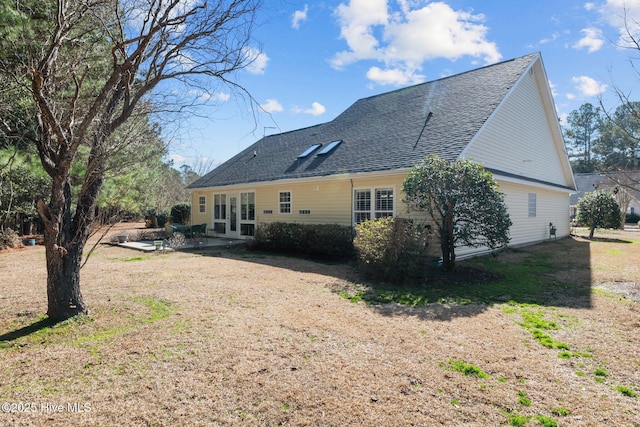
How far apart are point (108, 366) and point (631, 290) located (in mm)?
8753

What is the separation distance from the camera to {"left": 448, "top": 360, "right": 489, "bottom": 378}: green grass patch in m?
3.28

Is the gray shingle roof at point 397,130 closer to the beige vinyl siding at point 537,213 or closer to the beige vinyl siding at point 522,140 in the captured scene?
the beige vinyl siding at point 522,140

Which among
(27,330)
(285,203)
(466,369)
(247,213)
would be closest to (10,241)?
(247,213)

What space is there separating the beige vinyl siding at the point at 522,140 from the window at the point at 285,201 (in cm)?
700

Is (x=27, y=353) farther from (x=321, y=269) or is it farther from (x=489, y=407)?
(x=321, y=269)

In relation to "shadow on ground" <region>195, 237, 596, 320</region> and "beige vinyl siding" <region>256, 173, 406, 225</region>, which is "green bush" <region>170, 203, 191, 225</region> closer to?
"beige vinyl siding" <region>256, 173, 406, 225</region>

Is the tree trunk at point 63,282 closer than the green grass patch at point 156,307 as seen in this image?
Yes

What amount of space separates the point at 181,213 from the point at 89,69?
20994mm

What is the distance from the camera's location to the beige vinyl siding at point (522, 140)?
1125cm

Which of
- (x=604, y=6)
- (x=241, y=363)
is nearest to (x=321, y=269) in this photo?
(x=241, y=363)

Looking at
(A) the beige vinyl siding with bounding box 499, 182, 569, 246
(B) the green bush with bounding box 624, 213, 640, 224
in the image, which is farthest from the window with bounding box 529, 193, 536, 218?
(B) the green bush with bounding box 624, 213, 640, 224

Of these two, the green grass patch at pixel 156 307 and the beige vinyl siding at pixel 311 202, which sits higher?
the beige vinyl siding at pixel 311 202

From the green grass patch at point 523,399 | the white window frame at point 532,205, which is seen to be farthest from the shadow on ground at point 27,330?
the white window frame at point 532,205

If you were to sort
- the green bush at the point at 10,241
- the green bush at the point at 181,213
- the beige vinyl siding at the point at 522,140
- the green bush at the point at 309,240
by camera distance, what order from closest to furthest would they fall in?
the green bush at the point at 309,240 < the beige vinyl siding at the point at 522,140 < the green bush at the point at 10,241 < the green bush at the point at 181,213
